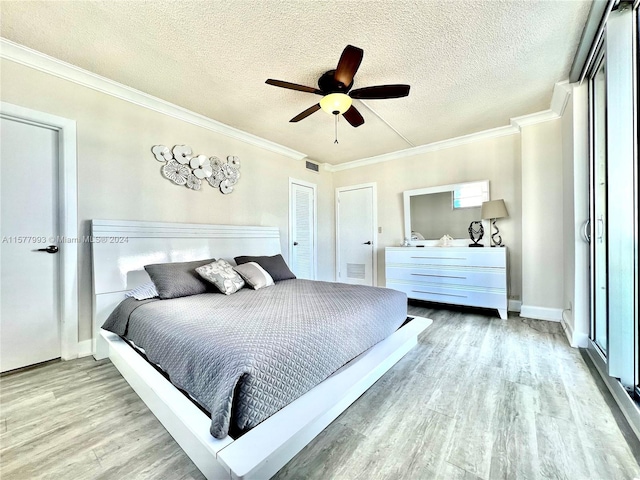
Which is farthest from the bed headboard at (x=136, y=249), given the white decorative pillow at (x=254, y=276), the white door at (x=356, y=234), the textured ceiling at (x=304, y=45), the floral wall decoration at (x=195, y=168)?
the white door at (x=356, y=234)

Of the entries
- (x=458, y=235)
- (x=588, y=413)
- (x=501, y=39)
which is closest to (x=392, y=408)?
(x=588, y=413)

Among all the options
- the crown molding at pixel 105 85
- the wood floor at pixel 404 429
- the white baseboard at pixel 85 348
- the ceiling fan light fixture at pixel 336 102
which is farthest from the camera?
the white baseboard at pixel 85 348

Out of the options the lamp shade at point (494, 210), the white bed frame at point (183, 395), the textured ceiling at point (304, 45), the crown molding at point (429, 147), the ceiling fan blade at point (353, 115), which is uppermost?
the textured ceiling at point (304, 45)

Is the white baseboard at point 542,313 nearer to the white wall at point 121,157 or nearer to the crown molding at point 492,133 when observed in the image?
the crown molding at point 492,133

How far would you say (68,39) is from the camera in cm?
196

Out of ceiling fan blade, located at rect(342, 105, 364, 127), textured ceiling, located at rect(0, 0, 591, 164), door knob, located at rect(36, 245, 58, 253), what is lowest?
door knob, located at rect(36, 245, 58, 253)

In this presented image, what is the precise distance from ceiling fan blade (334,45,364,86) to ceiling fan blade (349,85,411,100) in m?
0.13

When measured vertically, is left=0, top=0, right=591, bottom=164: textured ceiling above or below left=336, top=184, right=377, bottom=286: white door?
above

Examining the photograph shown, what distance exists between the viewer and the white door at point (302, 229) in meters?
4.41

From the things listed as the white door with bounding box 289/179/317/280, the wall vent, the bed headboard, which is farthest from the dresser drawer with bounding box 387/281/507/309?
the bed headboard

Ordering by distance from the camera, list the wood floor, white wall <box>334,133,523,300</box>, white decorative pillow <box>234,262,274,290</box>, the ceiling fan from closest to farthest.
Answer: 1. the wood floor
2. the ceiling fan
3. white decorative pillow <box>234,262,274,290</box>
4. white wall <box>334,133,523,300</box>

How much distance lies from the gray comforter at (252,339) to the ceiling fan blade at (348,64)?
168 cm

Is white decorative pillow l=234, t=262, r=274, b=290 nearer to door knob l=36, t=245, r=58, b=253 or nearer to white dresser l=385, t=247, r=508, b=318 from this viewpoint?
door knob l=36, t=245, r=58, b=253

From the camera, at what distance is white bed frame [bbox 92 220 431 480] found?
3.35 ft
